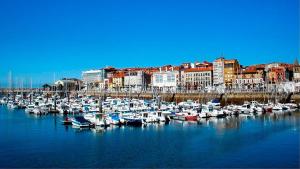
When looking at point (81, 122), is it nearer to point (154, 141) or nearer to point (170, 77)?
point (154, 141)

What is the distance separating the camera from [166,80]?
8969cm

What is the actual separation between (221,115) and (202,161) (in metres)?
21.4

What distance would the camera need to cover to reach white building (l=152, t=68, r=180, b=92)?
88188mm

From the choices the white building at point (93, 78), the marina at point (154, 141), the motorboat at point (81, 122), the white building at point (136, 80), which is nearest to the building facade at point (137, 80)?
the white building at point (136, 80)

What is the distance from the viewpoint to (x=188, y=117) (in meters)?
36.8

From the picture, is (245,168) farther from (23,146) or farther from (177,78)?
(177,78)

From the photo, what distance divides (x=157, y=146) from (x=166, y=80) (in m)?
66.6

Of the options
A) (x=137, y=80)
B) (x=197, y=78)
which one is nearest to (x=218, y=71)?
(x=197, y=78)

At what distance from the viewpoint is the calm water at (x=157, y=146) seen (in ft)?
63.9

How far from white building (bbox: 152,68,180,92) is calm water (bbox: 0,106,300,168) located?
54.5m

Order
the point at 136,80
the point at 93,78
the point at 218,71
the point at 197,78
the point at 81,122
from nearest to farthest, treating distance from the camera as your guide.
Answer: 1. the point at 81,122
2. the point at 218,71
3. the point at 197,78
4. the point at 136,80
5. the point at 93,78

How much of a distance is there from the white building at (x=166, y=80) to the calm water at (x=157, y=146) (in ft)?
179

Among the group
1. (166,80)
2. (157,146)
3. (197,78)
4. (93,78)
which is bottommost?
(157,146)

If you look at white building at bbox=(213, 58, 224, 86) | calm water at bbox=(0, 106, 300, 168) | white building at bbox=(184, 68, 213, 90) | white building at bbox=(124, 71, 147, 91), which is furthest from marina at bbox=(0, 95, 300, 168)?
white building at bbox=(124, 71, 147, 91)
